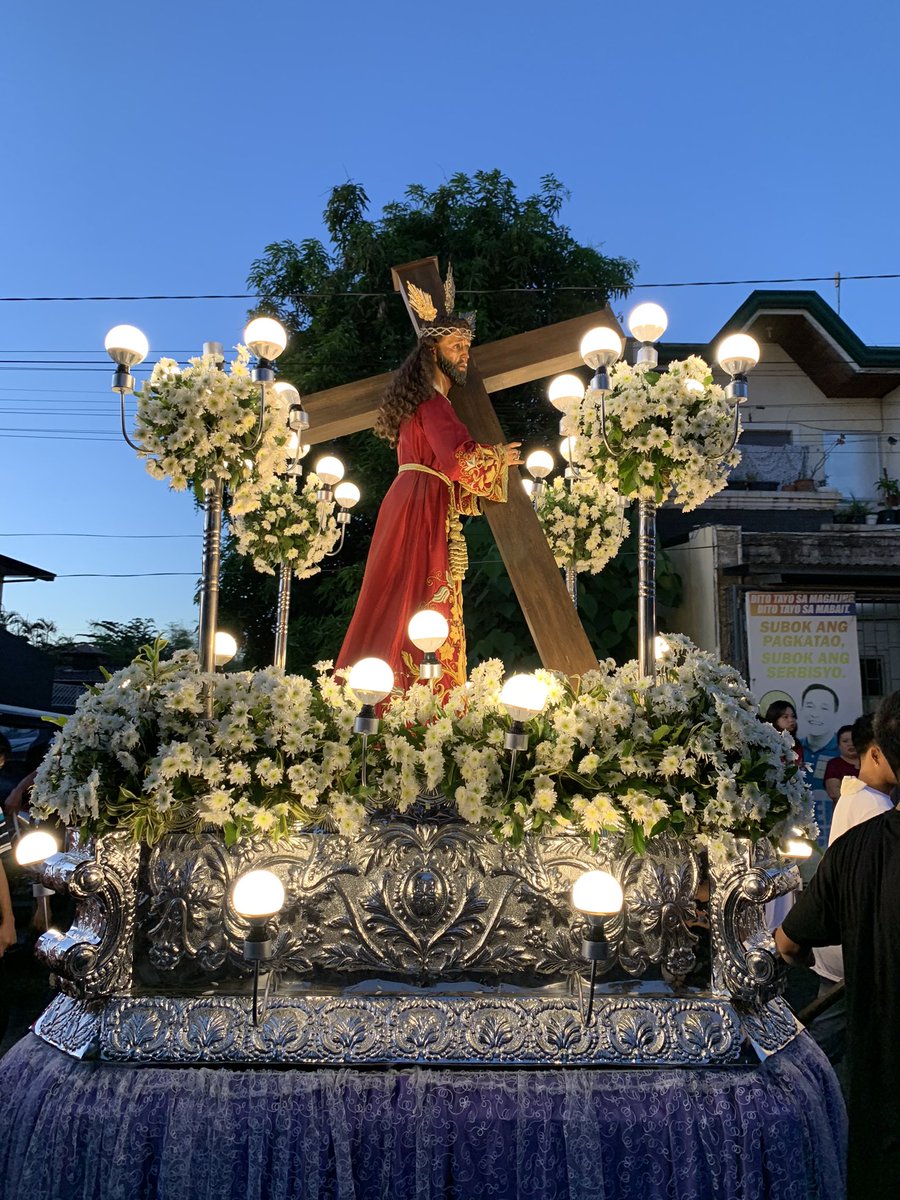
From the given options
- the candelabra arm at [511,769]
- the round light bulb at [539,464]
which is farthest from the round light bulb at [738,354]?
the candelabra arm at [511,769]

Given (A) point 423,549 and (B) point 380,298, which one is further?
(B) point 380,298

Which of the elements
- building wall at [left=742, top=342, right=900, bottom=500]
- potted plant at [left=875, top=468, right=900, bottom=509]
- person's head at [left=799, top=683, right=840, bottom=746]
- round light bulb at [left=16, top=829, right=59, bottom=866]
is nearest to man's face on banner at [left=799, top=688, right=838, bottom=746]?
person's head at [left=799, top=683, right=840, bottom=746]

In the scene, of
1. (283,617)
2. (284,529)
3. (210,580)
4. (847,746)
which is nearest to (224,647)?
(210,580)

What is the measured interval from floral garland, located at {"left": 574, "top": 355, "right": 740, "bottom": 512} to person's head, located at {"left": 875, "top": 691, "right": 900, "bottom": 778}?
1604 mm

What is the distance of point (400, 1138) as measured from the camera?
2.54 meters

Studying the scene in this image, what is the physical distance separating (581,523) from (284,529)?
1.96 meters

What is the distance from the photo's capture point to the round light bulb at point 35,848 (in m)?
3.09

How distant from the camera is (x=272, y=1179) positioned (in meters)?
2.49

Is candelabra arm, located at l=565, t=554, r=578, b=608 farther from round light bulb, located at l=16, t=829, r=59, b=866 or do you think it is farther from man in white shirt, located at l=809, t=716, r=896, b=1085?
round light bulb, located at l=16, t=829, r=59, b=866

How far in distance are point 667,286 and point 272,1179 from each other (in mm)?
11913

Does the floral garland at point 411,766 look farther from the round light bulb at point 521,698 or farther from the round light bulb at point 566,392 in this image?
the round light bulb at point 566,392

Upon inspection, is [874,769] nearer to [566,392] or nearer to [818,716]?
[566,392]

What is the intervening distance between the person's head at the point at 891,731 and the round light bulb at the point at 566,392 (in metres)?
2.51

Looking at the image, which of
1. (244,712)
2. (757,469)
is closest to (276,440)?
(244,712)
